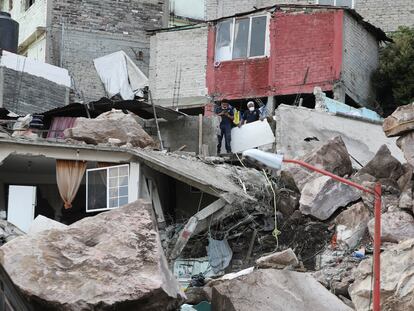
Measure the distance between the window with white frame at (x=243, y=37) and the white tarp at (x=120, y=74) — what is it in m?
3.92

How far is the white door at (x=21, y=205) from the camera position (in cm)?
2089

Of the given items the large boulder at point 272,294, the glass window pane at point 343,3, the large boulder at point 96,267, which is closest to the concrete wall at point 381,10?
the glass window pane at point 343,3

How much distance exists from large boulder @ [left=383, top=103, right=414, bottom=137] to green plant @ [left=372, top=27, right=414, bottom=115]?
333 inches

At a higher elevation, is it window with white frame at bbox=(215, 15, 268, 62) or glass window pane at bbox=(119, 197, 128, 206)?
window with white frame at bbox=(215, 15, 268, 62)

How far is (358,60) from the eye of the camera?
89.4 ft

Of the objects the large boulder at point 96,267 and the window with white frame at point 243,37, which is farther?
the window with white frame at point 243,37

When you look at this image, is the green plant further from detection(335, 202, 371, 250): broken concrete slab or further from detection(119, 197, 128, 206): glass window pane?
detection(119, 197, 128, 206): glass window pane

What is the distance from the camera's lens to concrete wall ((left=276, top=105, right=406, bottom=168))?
23266 mm

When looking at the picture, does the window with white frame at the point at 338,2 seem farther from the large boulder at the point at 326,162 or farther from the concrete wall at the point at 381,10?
the large boulder at the point at 326,162

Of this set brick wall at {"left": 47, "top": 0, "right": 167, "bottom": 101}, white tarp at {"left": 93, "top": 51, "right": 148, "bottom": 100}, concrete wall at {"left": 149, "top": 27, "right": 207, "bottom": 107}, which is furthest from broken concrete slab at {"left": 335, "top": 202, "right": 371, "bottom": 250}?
brick wall at {"left": 47, "top": 0, "right": 167, "bottom": 101}

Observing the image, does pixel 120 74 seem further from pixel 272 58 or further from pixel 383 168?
pixel 383 168

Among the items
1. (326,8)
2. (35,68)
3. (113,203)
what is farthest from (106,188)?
(326,8)

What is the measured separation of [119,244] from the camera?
12.8m

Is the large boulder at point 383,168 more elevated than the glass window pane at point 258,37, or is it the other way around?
the glass window pane at point 258,37
